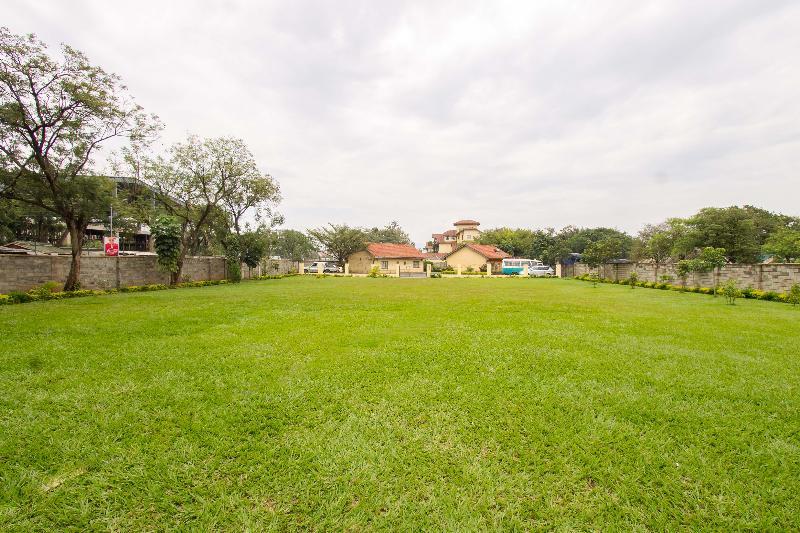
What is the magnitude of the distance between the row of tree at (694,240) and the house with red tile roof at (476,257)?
828 cm

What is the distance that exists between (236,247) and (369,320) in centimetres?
1909

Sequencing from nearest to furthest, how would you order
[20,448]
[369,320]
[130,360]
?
[20,448] → [130,360] → [369,320]

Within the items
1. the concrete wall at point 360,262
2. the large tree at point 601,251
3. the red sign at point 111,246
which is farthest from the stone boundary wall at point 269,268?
the large tree at point 601,251

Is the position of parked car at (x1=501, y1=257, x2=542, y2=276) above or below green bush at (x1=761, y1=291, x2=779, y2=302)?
above

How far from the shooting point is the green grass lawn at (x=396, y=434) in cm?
210

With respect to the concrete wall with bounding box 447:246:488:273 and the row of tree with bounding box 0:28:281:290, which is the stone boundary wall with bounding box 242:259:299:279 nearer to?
the row of tree with bounding box 0:28:281:290

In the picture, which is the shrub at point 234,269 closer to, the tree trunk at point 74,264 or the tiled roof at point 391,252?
the tree trunk at point 74,264

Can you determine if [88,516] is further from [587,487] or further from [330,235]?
[330,235]

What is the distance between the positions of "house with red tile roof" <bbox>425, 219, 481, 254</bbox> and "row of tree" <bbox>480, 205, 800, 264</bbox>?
4302 millimetres

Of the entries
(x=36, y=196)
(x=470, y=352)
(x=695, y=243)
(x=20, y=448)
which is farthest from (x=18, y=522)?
→ (x=695, y=243)

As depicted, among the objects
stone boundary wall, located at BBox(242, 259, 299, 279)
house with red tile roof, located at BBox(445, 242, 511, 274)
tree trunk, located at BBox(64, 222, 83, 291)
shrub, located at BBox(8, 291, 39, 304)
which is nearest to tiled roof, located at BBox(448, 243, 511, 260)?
house with red tile roof, located at BBox(445, 242, 511, 274)

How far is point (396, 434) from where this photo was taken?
114 inches

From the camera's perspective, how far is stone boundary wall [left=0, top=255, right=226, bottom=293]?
11.6m

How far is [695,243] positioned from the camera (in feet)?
89.7
